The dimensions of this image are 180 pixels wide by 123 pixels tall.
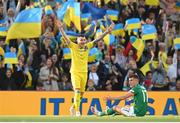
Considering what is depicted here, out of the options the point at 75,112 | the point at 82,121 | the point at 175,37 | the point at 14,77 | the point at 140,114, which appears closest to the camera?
the point at 82,121

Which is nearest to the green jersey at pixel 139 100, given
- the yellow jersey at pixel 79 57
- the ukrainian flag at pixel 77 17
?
the yellow jersey at pixel 79 57

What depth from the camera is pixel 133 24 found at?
19.2 m

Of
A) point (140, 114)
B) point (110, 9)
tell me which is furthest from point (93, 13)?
point (140, 114)

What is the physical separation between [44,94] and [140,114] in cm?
444

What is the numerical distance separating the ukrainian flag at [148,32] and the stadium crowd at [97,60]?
0.42ft

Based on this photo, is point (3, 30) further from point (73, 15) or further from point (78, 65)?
point (78, 65)

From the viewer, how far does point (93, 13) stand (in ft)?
64.0

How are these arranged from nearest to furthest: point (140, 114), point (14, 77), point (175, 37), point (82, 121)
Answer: point (82, 121), point (140, 114), point (14, 77), point (175, 37)

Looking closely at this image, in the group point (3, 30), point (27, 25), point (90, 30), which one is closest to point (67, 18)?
point (90, 30)

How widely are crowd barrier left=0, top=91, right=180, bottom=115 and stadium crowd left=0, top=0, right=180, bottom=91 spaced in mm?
169

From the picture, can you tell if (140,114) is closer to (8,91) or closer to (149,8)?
(8,91)

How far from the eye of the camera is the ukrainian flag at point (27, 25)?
18406mm

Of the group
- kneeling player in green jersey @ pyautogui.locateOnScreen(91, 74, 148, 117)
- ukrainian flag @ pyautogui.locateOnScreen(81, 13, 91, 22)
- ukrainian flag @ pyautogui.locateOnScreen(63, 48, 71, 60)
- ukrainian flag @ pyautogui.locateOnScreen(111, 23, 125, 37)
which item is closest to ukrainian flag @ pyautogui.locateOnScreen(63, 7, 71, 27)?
ukrainian flag @ pyautogui.locateOnScreen(81, 13, 91, 22)

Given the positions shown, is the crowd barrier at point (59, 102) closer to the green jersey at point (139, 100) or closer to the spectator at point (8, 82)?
the spectator at point (8, 82)
